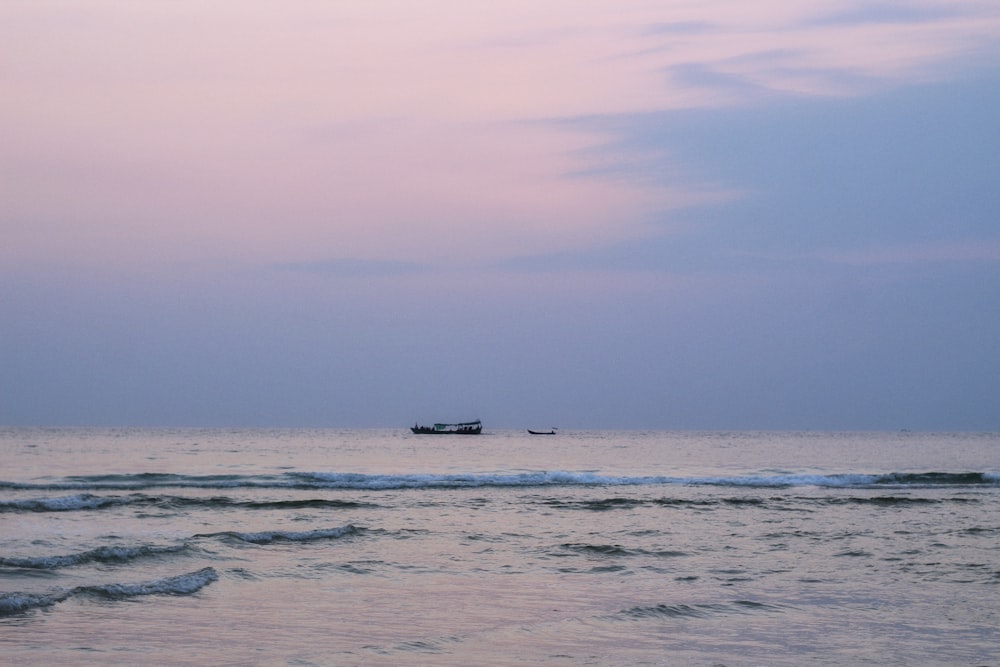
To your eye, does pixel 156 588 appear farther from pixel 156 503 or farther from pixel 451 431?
pixel 451 431

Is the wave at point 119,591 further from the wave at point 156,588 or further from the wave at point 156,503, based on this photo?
the wave at point 156,503

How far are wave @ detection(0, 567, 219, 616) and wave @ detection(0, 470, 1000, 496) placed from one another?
22548 mm

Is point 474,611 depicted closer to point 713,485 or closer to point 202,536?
point 202,536

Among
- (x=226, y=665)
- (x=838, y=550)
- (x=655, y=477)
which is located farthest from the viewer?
(x=655, y=477)

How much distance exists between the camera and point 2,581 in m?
15.1

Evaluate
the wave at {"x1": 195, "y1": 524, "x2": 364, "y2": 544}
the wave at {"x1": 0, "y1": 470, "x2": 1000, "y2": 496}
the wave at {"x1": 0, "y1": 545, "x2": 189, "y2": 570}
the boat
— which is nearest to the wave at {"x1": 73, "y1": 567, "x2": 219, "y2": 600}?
the wave at {"x1": 0, "y1": 545, "x2": 189, "y2": 570}

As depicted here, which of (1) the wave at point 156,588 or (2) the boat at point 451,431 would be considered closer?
(1) the wave at point 156,588

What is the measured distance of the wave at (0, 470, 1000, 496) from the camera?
1538 inches

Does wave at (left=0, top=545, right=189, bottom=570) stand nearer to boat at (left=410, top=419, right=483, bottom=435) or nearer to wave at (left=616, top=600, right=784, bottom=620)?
wave at (left=616, top=600, right=784, bottom=620)

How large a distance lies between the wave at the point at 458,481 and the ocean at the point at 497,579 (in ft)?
14.5

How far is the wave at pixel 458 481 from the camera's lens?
3906 cm

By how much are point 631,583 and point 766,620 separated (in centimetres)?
317

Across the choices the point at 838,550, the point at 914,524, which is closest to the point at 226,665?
the point at 838,550

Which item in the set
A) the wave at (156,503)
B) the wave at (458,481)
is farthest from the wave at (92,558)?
the wave at (458,481)
